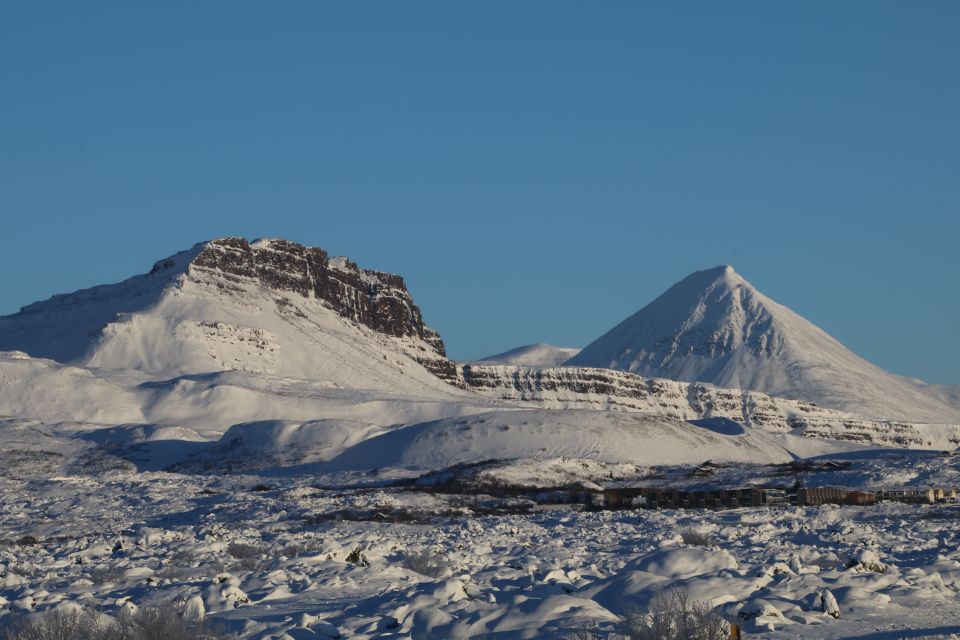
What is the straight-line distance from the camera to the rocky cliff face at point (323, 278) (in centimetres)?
16688

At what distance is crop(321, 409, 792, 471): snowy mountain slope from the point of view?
76500 mm

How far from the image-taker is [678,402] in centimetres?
19612

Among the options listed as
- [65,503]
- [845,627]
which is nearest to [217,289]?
[65,503]

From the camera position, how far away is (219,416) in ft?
372

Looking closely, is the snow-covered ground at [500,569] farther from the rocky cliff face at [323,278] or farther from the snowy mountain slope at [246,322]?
the rocky cliff face at [323,278]

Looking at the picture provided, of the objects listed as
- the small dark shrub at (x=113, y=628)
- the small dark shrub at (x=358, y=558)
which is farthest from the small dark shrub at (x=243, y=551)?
the small dark shrub at (x=113, y=628)

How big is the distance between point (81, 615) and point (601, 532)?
776 inches

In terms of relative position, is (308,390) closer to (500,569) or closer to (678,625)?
(500,569)

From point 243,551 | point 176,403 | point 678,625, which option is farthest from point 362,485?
point 176,403

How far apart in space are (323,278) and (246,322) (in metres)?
30.1

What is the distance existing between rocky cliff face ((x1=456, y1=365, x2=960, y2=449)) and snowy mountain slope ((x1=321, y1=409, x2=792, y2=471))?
96.8 m

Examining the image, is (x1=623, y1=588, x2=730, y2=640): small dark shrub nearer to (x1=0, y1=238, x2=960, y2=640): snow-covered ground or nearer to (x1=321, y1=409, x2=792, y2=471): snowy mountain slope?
(x1=0, y1=238, x2=960, y2=640): snow-covered ground

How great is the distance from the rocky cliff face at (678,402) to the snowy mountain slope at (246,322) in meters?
12.8

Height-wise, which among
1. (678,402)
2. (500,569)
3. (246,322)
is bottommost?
(500,569)
